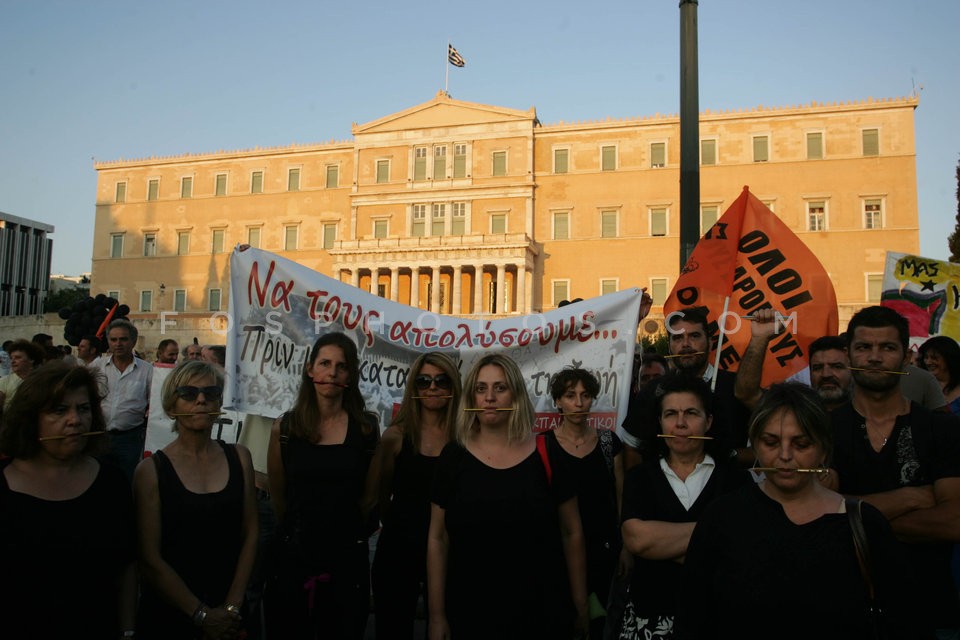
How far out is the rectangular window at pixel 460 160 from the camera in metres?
41.5

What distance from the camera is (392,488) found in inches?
138

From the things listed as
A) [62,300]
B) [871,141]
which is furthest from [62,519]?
[62,300]

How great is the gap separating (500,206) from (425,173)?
15.5 ft

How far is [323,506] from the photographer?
3260mm

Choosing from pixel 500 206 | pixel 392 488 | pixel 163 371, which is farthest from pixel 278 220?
pixel 392 488

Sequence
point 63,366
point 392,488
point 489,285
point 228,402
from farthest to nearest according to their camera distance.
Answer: point 489,285, point 228,402, point 392,488, point 63,366

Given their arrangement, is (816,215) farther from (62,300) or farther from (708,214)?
(62,300)

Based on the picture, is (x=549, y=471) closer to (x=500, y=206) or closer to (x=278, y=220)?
(x=500, y=206)

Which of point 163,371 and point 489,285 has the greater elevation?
point 489,285

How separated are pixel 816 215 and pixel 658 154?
324 inches

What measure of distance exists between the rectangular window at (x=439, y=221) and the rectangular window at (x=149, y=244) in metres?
18.5

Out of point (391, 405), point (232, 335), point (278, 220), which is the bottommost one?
point (391, 405)

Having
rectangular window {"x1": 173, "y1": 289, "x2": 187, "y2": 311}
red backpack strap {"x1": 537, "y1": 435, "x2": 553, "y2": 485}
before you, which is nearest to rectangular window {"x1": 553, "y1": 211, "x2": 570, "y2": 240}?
rectangular window {"x1": 173, "y1": 289, "x2": 187, "y2": 311}

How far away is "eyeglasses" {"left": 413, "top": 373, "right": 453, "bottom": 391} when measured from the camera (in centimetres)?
360
